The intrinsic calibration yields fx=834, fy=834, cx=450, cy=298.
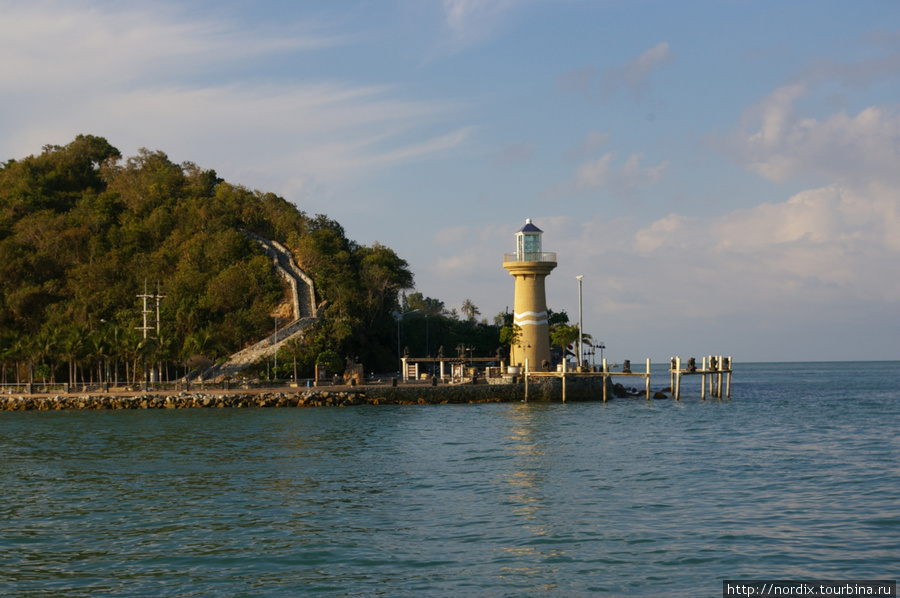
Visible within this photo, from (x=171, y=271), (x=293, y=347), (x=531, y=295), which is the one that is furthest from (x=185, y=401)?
(x=171, y=271)

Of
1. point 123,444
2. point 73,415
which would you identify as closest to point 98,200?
point 73,415

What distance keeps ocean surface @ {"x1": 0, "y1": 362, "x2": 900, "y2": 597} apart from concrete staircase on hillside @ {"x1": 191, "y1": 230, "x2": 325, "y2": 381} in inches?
1080

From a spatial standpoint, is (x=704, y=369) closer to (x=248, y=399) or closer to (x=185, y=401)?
(x=248, y=399)

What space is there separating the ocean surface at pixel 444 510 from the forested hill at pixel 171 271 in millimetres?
32023

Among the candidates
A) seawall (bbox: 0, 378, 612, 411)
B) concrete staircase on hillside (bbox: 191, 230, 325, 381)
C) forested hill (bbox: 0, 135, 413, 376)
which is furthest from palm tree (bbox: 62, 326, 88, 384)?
concrete staircase on hillside (bbox: 191, 230, 325, 381)

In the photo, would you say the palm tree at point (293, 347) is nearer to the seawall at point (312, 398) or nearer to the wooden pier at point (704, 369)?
the seawall at point (312, 398)

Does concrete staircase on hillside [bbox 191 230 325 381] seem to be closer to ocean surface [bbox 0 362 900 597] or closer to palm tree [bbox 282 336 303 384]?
palm tree [bbox 282 336 303 384]

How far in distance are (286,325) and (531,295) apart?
27720 mm

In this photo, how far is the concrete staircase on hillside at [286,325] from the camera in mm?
70688

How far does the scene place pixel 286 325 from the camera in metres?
80.9

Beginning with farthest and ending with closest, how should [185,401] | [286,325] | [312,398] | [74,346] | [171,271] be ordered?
[171,271] → [286,325] → [74,346] → [312,398] → [185,401]

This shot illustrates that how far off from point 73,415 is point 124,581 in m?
43.7

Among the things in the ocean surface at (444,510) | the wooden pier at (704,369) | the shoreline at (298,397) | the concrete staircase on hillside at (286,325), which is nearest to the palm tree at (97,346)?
the shoreline at (298,397)

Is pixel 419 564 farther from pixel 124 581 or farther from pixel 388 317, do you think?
pixel 388 317
